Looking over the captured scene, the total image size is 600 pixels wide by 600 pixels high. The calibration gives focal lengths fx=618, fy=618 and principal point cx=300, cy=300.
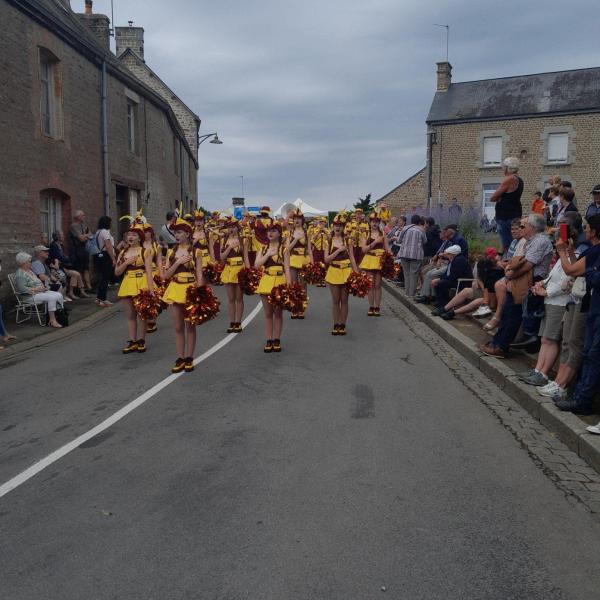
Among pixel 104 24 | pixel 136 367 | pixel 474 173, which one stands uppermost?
pixel 104 24

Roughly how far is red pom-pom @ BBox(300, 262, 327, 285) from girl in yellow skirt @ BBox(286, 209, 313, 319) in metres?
0.26

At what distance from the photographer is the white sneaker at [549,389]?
21.3 ft

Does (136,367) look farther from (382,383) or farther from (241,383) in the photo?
(382,383)

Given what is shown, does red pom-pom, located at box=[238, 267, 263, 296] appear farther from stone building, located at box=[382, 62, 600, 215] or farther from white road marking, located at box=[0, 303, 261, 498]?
stone building, located at box=[382, 62, 600, 215]

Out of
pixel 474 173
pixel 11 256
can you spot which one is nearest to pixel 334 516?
pixel 11 256

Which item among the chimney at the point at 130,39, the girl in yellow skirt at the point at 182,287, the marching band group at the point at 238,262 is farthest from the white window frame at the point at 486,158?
the girl in yellow skirt at the point at 182,287

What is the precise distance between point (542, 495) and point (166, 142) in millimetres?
27474

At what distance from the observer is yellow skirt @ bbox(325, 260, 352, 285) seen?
11047mm

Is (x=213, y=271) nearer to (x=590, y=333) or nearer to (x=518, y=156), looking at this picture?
(x=590, y=333)

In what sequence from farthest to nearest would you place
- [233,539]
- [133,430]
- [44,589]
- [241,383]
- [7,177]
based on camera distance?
[7,177], [241,383], [133,430], [233,539], [44,589]

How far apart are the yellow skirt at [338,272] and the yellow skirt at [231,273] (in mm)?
1640

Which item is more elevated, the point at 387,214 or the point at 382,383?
the point at 387,214

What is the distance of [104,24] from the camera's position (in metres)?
22.6

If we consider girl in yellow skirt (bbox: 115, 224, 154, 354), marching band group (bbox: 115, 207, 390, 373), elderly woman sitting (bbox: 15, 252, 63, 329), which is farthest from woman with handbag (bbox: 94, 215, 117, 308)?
girl in yellow skirt (bbox: 115, 224, 154, 354)
